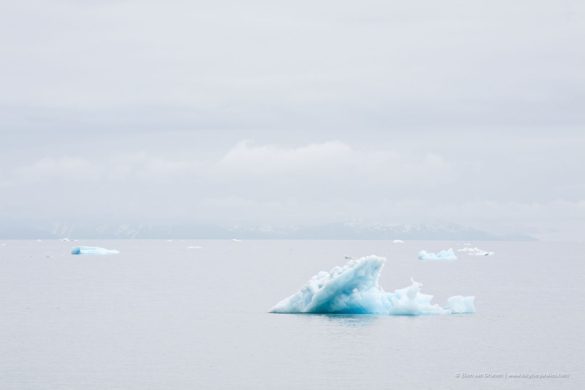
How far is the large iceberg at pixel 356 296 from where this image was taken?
143 feet

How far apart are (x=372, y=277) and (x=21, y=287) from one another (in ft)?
123

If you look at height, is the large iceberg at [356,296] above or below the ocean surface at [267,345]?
above

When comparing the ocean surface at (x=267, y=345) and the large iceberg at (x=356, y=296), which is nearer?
the ocean surface at (x=267, y=345)

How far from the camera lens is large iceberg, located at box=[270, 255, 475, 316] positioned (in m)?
43.6

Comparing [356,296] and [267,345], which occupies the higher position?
[356,296]

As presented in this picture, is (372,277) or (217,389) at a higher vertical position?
(372,277)

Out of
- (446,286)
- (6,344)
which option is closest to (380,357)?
(6,344)

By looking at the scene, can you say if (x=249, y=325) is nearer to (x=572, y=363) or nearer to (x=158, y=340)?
(x=158, y=340)

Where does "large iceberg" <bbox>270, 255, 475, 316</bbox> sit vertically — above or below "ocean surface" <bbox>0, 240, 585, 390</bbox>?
above

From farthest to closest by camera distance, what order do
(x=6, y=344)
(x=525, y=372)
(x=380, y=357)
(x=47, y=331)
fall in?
1. (x=47, y=331)
2. (x=6, y=344)
3. (x=380, y=357)
4. (x=525, y=372)

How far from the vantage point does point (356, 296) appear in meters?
45.6

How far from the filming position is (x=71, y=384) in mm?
30266

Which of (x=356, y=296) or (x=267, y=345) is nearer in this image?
(x=267, y=345)

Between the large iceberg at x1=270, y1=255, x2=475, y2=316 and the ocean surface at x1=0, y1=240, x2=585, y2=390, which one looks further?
the large iceberg at x1=270, y1=255, x2=475, y2=316
